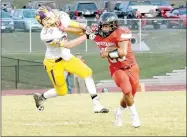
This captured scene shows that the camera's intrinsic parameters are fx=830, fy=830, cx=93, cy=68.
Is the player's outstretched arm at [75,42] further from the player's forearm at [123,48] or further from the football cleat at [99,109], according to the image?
the football cleat at [99,109]

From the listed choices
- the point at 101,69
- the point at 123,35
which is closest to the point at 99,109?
the point at 123,35

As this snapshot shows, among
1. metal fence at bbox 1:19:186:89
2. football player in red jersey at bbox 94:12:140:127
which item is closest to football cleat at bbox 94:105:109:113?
football player in red jersey at bbox 94:12:140:127

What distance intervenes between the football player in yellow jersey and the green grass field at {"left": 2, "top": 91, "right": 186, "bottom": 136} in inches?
29.3

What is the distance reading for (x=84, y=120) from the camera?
12.4m

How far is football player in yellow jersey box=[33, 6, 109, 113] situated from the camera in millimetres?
8586

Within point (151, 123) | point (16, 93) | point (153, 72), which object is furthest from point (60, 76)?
point (16, 93)

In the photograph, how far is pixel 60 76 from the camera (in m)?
10.2

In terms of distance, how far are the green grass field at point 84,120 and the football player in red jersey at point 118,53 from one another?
0.39m

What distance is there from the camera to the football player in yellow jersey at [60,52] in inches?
338

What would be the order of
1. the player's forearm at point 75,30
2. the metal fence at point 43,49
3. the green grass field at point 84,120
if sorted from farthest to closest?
1. the metal fence at point 43,49
2. the green grass field at point 84,120
3. the player's forearm at point 75,30

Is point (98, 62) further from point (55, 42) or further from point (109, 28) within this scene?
point (109, 28)

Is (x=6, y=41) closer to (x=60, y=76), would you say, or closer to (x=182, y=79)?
(x=182, y=79)

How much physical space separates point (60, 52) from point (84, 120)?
2.35m

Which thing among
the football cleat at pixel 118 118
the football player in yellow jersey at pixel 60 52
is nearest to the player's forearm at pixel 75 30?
the football player in yellow jersey at pixel 60 52
